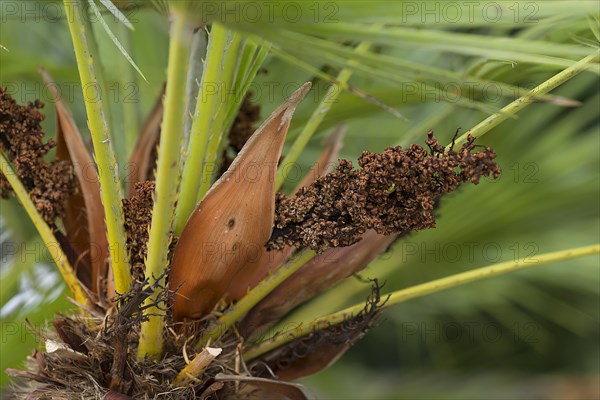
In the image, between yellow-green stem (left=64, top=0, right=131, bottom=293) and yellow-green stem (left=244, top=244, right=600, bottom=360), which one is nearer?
yellow-green stem (left=64, top=0, right=131, bottom=293)

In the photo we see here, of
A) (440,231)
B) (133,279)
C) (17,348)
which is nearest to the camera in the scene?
(133,279)

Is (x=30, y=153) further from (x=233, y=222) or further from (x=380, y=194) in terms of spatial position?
(x=380, y=194)

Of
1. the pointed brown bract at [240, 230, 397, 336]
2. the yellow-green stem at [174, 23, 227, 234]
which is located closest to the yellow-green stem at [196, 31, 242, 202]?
the yellow-green stem at [174, 23, 227, 234]

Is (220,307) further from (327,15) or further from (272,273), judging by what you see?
(327,15)

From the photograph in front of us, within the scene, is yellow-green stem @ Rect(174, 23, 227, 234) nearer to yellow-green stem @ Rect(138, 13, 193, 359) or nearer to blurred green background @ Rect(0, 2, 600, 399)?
yellow-green stem @ Rect(138, 13, 193, 359)

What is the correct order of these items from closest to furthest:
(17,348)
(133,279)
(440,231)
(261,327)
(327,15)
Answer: (327,15) → (133,279) → (261,327) → (17,348) → (440,231)

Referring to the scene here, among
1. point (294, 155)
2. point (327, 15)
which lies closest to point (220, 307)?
point (294, 155)
